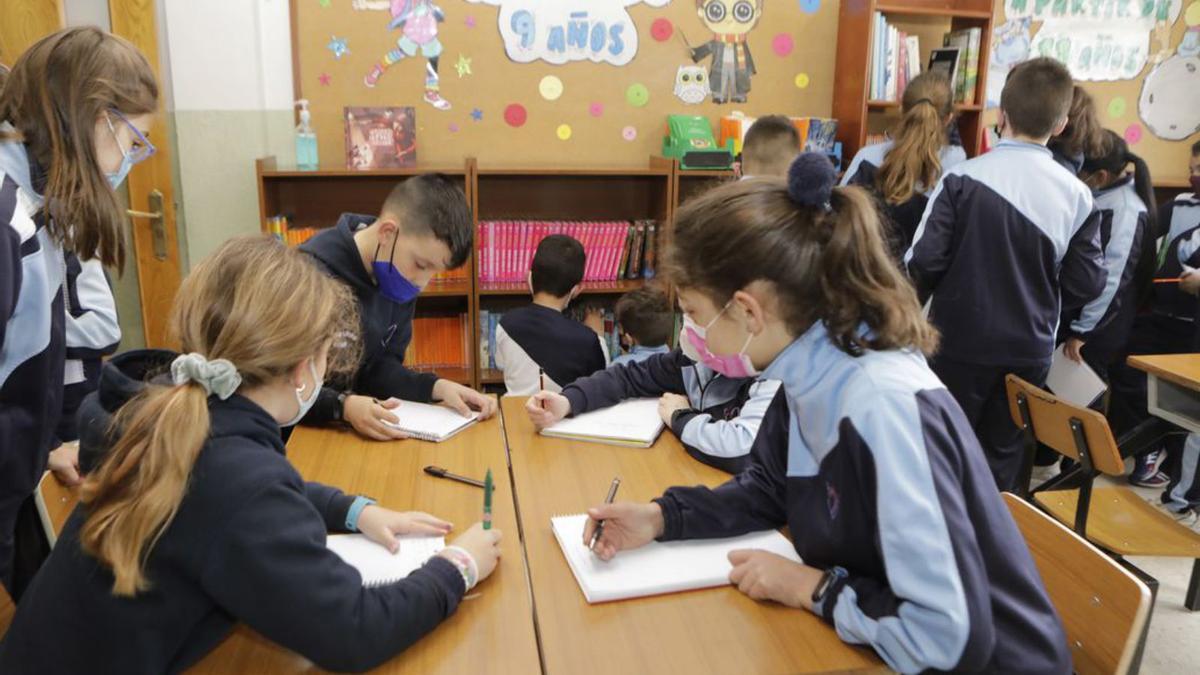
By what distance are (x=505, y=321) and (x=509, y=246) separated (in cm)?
91

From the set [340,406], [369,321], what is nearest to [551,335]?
[369,321]

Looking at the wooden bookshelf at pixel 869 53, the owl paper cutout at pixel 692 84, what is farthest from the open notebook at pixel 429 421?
the wooden bookshelf at pixel 869 53

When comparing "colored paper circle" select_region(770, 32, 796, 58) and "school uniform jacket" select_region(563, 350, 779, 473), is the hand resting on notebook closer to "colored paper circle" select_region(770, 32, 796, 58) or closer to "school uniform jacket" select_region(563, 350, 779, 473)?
"school uniform jacket" select_region(563, 350, 779, 473)

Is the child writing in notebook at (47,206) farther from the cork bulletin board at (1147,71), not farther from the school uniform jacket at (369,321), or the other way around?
the cork bulletin board at (1147,71)

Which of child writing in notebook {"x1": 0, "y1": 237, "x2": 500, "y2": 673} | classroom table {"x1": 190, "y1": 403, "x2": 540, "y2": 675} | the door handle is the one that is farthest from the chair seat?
the door handle

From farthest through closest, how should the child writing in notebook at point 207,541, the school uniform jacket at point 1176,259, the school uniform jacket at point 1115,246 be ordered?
the school uniform jacket at point 1176,259 → the school uniform jacket at point 1115,246 → the child writing in notebook at point 207,541

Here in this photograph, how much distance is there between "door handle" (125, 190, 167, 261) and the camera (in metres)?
3.33

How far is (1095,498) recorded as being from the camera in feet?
8.60

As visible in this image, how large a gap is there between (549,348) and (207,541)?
5.61 feet

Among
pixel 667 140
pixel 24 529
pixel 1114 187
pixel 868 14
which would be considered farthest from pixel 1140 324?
pixel 24 529

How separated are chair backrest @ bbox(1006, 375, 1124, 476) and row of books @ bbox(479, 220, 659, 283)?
1694mm

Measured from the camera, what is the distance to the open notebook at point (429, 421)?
6.11 ft

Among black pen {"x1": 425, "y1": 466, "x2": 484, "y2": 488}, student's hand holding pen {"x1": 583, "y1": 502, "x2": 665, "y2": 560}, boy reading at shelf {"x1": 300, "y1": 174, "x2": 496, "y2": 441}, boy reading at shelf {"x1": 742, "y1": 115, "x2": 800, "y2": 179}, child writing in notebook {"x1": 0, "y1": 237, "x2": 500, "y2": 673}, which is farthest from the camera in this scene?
boy reading at shelf {"x1": 742, "y1": 115, "x2": 800, "y2": 179}

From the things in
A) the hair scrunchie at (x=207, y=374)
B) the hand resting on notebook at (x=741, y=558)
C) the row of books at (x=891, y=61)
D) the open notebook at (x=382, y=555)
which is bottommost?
the open notebook at (x=382, y=555)
